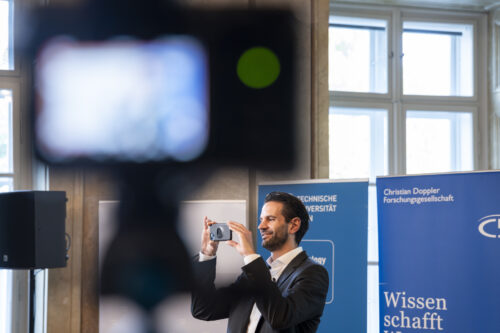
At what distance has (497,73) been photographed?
18.4 feet

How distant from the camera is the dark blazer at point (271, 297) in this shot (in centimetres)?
253

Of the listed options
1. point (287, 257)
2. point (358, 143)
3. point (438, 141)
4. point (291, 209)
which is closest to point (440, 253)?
point (291, 209)

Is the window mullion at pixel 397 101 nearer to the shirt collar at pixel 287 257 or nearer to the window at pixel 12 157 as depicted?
the shirt collar at pixel 287 257

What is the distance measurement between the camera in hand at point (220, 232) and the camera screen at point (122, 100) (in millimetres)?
1792

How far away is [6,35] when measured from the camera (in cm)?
452

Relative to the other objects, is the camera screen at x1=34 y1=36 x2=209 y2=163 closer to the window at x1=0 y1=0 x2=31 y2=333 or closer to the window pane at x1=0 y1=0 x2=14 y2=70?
the window at x1=0 y1=0 x2=31 y2=333

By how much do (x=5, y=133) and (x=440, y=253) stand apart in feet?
10.3

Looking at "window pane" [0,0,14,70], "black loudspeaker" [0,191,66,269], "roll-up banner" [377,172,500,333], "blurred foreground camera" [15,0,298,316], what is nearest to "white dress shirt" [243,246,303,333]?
"roll-up banner" [377,172,500,333]

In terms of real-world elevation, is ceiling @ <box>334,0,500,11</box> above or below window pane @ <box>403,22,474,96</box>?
above

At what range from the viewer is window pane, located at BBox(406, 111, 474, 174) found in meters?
5.58

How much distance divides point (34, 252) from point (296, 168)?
2069 mm

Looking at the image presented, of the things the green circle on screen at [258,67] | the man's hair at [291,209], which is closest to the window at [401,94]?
the green circle on screen at [258,67]

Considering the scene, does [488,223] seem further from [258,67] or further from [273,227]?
[258,67]

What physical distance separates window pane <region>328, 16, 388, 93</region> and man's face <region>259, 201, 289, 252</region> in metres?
2.69
